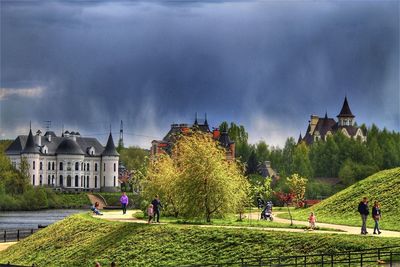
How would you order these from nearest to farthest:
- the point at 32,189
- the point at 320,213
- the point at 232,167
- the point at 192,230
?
1. the point at 192,230
2. the point at 232,167
3. the point at 320,213
4. the point at 32,189

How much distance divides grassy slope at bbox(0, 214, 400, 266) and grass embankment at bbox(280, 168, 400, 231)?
366 inches

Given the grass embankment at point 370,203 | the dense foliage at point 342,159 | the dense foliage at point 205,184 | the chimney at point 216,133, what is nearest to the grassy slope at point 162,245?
the dense foliage at point 205,184

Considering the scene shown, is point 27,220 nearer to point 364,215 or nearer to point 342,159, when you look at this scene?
point 342,159

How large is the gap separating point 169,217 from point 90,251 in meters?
10.6

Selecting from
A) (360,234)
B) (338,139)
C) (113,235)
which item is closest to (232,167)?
(113,235)

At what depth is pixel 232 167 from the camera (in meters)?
61.8

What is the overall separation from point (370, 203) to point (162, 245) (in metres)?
18.0

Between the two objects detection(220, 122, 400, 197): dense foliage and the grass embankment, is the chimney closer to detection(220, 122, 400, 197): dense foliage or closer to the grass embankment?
detection(220, 122, 400, 197): dense foliage

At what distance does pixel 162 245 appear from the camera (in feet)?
171

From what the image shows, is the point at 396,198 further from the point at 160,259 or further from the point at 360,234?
the point at 160,259

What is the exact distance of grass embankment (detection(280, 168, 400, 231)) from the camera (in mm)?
60094

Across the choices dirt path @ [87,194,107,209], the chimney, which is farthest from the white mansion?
the chimney

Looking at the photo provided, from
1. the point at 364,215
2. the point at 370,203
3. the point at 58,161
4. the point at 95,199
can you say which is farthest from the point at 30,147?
the point at 364,215

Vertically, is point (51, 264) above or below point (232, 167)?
below
